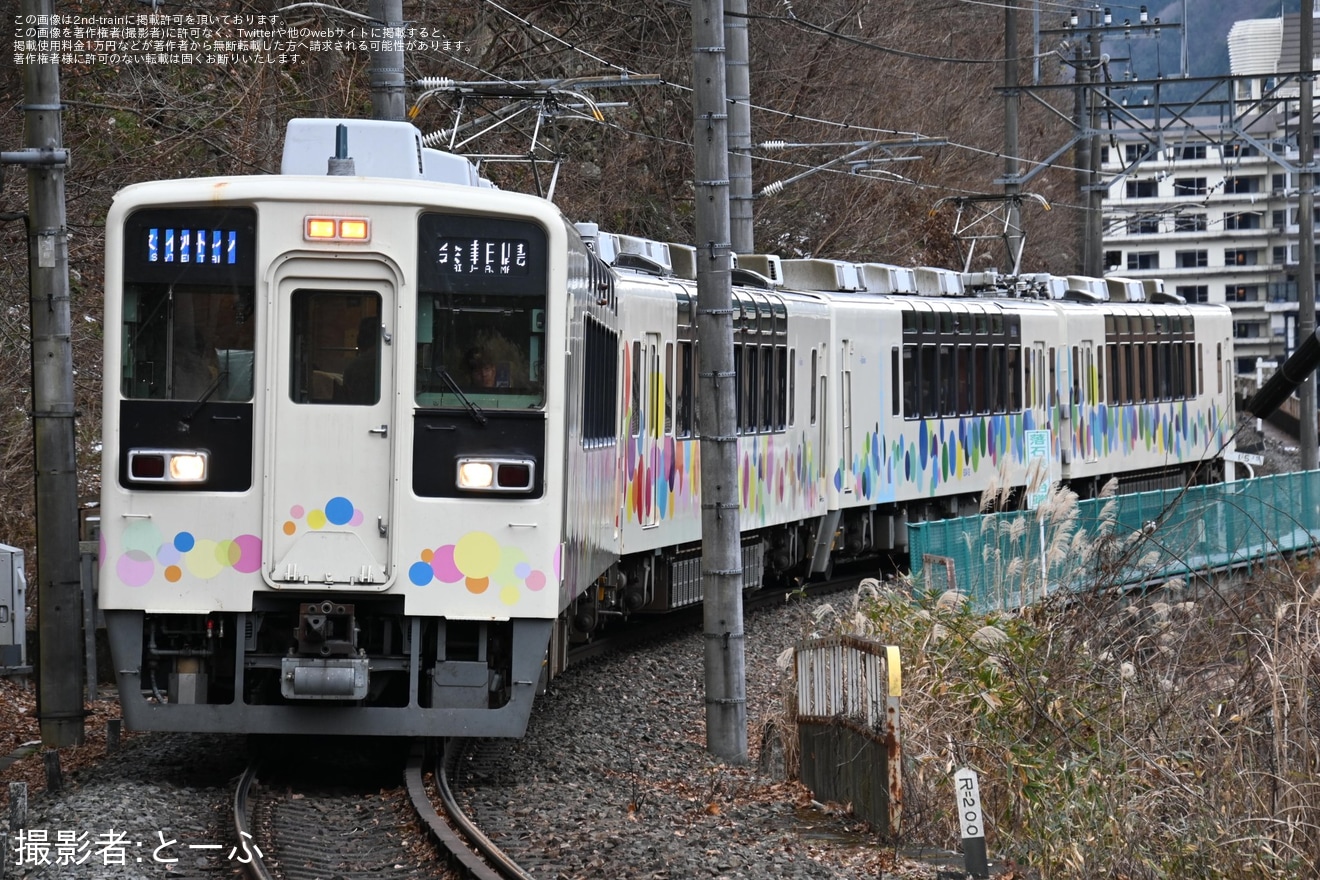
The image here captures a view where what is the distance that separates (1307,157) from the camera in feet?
95.8

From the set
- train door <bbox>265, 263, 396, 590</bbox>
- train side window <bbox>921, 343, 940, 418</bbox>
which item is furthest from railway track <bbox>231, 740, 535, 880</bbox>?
train side window <bbox>921, 343, 940, 418</bbox>

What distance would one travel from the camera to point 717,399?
11.2 metres

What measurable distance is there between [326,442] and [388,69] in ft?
18.3

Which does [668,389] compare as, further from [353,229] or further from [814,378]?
[353,229]

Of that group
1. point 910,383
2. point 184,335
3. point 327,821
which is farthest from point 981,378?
point 327,821

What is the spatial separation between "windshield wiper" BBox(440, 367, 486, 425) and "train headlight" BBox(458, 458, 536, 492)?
0.18 meters

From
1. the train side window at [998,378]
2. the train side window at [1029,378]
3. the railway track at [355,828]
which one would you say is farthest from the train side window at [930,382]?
the railway track at [355,828]

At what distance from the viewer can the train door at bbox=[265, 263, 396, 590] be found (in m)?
8.99

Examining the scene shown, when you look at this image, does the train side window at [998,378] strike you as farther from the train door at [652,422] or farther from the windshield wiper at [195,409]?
the windshield wiper at [195,409]

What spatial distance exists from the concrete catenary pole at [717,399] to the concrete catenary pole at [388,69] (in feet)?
10.9

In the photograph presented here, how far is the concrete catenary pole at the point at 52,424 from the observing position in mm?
10812

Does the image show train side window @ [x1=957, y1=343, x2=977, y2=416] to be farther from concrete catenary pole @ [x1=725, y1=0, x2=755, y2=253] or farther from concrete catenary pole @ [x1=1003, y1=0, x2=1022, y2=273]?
concrete catenary pole @ [x1=725, y1=0, x2=755, y2=253]

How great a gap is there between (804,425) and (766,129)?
12.2 metres

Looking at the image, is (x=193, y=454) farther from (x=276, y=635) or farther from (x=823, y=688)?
(x=823, y=688)
